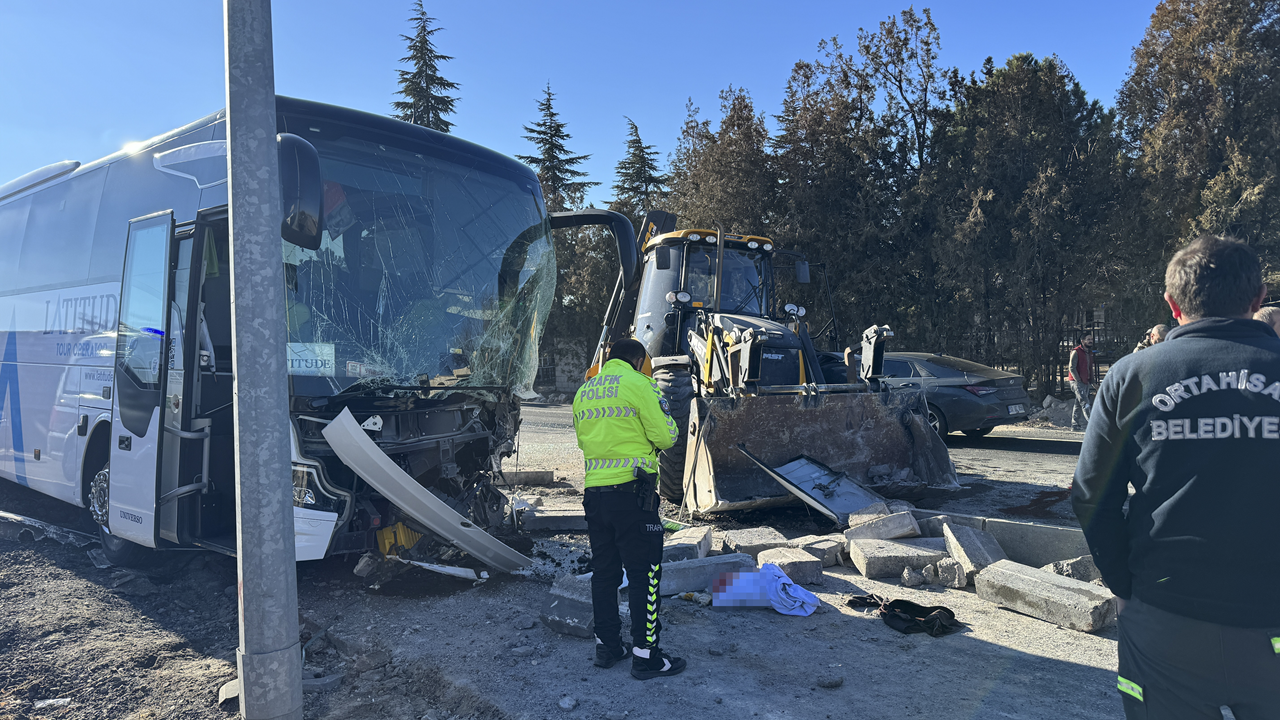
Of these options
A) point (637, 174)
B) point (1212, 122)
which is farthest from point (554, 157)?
point (1212, 122)

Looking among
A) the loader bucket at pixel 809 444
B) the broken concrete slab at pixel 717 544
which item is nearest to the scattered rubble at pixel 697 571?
the broken concrete slab at pixel 717 544

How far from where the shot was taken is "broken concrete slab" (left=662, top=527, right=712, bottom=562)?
213 inches

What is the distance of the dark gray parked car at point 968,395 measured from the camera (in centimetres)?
1138

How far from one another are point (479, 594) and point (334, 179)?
2.93 m

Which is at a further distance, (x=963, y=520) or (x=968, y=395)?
(x=968, y=395)

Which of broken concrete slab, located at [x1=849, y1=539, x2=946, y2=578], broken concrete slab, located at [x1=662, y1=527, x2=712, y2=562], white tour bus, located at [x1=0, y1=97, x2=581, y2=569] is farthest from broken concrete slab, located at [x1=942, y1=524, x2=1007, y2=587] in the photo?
white tour bus, located at [x1=0, y1=97, x2=581, y2=569]

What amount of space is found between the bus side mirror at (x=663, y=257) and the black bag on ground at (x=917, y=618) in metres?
4.77

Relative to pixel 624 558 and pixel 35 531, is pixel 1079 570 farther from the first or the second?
pixel 35 531

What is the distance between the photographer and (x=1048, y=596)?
4.54 m

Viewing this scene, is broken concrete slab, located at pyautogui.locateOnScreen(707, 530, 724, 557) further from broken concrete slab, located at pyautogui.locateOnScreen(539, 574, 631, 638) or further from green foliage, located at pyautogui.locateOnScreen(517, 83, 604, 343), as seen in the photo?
green foliage, located at pyautogui.locateOnScreen(517, 83, 604, 343)

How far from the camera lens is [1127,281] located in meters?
16.1

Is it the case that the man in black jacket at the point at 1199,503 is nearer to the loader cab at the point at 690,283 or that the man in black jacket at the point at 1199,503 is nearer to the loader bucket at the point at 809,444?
the loader bucket at the point at 809,444

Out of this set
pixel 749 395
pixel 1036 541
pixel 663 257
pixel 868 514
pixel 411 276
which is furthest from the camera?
pixel 663 257

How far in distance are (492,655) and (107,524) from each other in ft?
12.0
